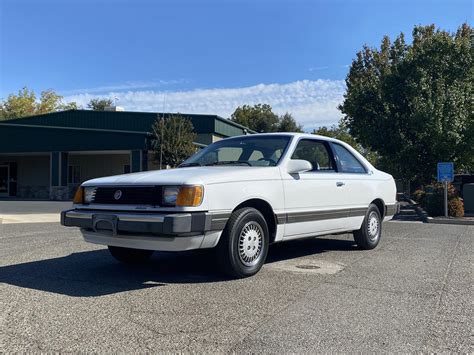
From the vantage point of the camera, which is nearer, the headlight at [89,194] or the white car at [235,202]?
the white car at [235,202]

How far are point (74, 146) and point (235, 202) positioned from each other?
26866mm

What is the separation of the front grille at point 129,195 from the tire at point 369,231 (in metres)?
3.77

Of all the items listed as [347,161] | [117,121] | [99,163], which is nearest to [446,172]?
[347,161]

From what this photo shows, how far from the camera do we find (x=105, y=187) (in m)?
5.46

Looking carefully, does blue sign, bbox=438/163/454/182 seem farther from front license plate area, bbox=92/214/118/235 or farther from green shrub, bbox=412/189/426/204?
front license plate area, bbox=92/214/118/235

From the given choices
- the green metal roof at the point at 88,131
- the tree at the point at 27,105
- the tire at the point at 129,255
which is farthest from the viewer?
the tree at the point at 27,105

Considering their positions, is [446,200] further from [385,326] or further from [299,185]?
[385,326]

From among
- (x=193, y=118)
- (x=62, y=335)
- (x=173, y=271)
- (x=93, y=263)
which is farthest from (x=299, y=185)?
(x=193, y=118)

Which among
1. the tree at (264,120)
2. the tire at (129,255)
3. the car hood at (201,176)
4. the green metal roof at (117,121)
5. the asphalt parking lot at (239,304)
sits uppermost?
the tree at (264,120)

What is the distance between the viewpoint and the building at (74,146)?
28.9m

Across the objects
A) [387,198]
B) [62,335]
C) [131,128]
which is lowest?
[62,335]

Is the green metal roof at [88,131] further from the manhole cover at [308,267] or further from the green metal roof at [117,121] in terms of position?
the manhole cover at [308,267]

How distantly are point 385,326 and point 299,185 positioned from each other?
8.21 feet

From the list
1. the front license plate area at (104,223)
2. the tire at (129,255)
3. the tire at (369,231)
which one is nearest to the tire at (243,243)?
the front license plate area at (104,223)
